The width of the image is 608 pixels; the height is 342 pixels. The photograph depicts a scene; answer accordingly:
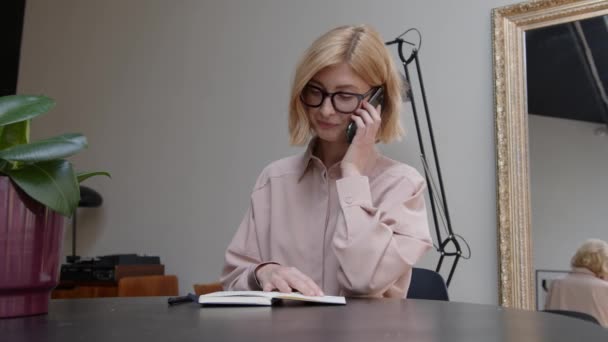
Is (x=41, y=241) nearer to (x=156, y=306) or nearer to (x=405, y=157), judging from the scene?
(x=156, y=306)

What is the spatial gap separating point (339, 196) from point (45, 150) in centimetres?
75

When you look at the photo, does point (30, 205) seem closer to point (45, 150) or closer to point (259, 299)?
point (45, 150)

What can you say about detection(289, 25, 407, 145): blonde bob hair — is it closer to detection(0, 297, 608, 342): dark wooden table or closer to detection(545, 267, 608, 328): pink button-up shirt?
detection(0, 297, 608, 342): dark wooden table

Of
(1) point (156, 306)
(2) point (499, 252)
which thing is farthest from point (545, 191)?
(1) point (156, 306)

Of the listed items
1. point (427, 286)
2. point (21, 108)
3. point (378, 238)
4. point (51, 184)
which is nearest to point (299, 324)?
point (51, 184)

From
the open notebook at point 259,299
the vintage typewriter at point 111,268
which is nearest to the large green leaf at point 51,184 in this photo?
the open notebook at point 259,299

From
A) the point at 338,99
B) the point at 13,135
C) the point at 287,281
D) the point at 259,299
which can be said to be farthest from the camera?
the point at 338,99

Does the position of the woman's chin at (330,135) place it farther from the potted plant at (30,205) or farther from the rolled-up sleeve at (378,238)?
the potted plant at (30,205)

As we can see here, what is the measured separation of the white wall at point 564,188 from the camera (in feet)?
7.47

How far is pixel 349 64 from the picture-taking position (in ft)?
5.05

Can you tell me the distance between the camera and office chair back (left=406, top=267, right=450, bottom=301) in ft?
6.04

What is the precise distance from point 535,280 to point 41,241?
1948mm

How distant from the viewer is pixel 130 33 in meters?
4.18

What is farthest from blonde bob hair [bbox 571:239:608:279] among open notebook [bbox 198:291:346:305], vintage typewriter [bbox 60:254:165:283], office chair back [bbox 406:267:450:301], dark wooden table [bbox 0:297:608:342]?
vintage typewriter [bbox 60:254:165:283]
